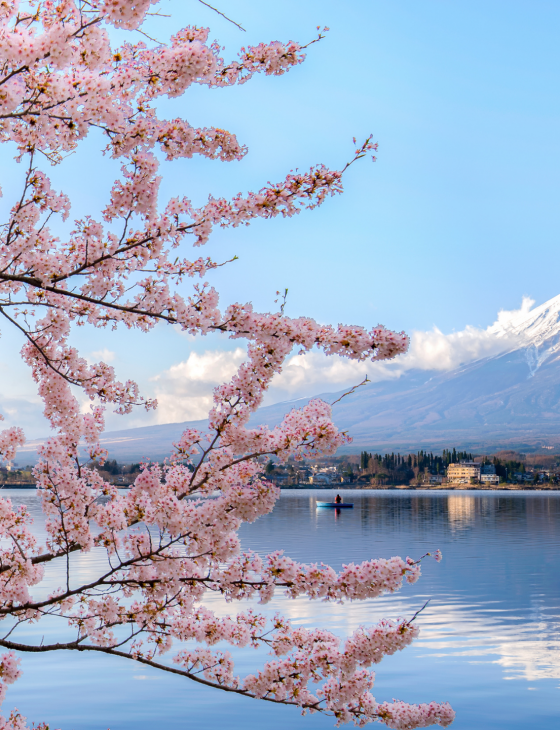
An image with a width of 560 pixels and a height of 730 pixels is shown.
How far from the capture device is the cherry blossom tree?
5.11m

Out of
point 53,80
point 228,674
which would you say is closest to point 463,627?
point 228,674

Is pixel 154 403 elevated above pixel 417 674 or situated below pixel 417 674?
above

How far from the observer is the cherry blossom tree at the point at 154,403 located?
16.8 ft

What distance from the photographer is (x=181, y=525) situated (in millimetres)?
6074

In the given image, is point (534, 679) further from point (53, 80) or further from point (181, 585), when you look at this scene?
point (53, 80)

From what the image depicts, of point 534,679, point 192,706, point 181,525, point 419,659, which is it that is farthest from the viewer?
point 419,659

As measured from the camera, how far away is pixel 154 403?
6.97 m

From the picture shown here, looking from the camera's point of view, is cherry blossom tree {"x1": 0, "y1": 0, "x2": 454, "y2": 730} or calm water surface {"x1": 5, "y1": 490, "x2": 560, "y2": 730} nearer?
cherry blossom tree {"x1": 0, "y1": 0, "x2": 454, "y2": 730}

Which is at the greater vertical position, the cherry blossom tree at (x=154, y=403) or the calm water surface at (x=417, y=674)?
the cherry blossom tree at (x=154, y=403)

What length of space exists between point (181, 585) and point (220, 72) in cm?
434

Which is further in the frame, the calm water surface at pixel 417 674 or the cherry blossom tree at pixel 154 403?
the calm water surface at pixel 417 674

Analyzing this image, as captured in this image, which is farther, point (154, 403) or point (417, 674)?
point (417, 674)

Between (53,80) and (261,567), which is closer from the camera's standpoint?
(53,80)

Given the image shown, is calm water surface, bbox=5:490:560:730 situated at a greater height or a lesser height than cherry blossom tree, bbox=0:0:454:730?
lesser
